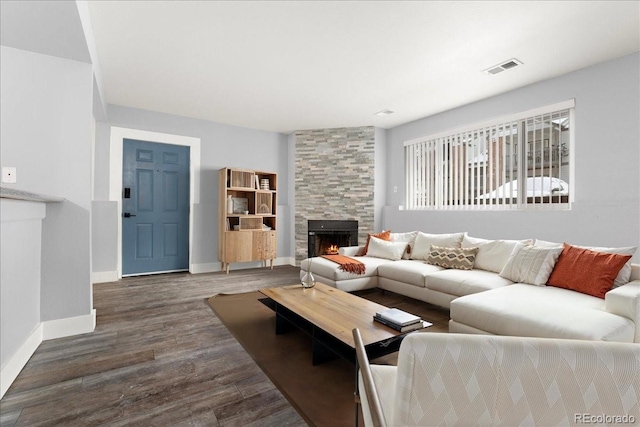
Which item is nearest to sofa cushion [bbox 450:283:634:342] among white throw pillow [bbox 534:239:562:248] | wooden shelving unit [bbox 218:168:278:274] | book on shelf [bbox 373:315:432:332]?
white throw pillow [bbox 534:239:562:248]

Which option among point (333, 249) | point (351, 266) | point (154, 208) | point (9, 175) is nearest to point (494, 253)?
point (351, 266)

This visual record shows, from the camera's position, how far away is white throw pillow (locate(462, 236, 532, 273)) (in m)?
3.19

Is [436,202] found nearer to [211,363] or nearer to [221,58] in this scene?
[221,58]

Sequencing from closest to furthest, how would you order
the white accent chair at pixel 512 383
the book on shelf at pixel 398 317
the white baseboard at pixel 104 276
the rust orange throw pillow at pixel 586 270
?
the white accent chair at pixel 512 383 → the book on shelf at pixel 398 317 → the rust orange throw pillow at pixel 586 270 → the white baseboard at pixel 104 276

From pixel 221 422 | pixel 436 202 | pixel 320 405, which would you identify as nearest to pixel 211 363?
pixel 221 422

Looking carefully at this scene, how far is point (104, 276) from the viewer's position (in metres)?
4.39

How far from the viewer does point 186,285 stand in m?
4.28

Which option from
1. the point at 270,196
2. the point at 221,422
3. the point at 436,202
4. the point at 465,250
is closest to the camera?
the point at 221,422

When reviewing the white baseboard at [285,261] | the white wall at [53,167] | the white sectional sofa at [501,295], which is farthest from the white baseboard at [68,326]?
the white baseboard at [285,261]

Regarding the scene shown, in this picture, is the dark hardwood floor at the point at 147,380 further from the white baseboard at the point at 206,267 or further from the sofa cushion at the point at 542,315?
the white baseboard at the point at 206,267

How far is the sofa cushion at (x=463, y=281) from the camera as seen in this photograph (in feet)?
9.23

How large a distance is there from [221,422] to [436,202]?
438cm

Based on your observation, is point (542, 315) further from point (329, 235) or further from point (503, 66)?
point (329, 235)

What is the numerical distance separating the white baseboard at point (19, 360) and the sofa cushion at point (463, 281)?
3.31 metres
